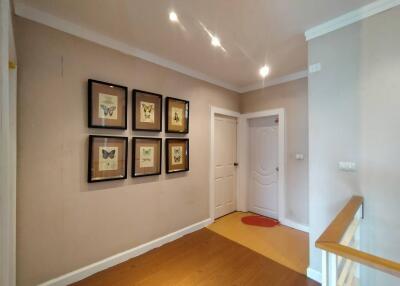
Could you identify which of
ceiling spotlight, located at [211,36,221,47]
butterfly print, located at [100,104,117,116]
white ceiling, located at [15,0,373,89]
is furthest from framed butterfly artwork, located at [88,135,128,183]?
ceiling spotlight, located at [211,36,221,47]

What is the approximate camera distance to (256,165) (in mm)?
3945

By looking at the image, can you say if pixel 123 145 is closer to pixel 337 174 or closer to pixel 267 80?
pixel 337 174

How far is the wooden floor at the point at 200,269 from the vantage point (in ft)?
6.46

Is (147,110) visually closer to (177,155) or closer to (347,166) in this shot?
(177,155)

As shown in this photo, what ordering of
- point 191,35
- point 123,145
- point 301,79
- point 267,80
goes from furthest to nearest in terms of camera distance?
point 267,80 < point 301,79 < point 123,145 < point 191,35

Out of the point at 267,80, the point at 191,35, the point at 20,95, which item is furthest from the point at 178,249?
the point at 267,80

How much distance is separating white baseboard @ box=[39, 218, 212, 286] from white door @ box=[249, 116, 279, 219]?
155 centimetres

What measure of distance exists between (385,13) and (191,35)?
5.69 feet

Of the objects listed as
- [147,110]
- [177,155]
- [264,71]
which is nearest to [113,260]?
[177,155]

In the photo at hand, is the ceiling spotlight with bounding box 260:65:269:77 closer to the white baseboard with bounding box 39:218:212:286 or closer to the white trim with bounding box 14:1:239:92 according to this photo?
the white trim with bounding box 14:1:239:92

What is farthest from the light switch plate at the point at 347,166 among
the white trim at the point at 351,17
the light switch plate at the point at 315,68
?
the white trim at the point at 351,17

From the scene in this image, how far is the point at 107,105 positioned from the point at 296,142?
114 inches

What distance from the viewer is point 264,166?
3.81m

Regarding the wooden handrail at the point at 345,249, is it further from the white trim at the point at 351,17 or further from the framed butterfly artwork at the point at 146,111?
the framed butterfly artwork at the point at 146,111
